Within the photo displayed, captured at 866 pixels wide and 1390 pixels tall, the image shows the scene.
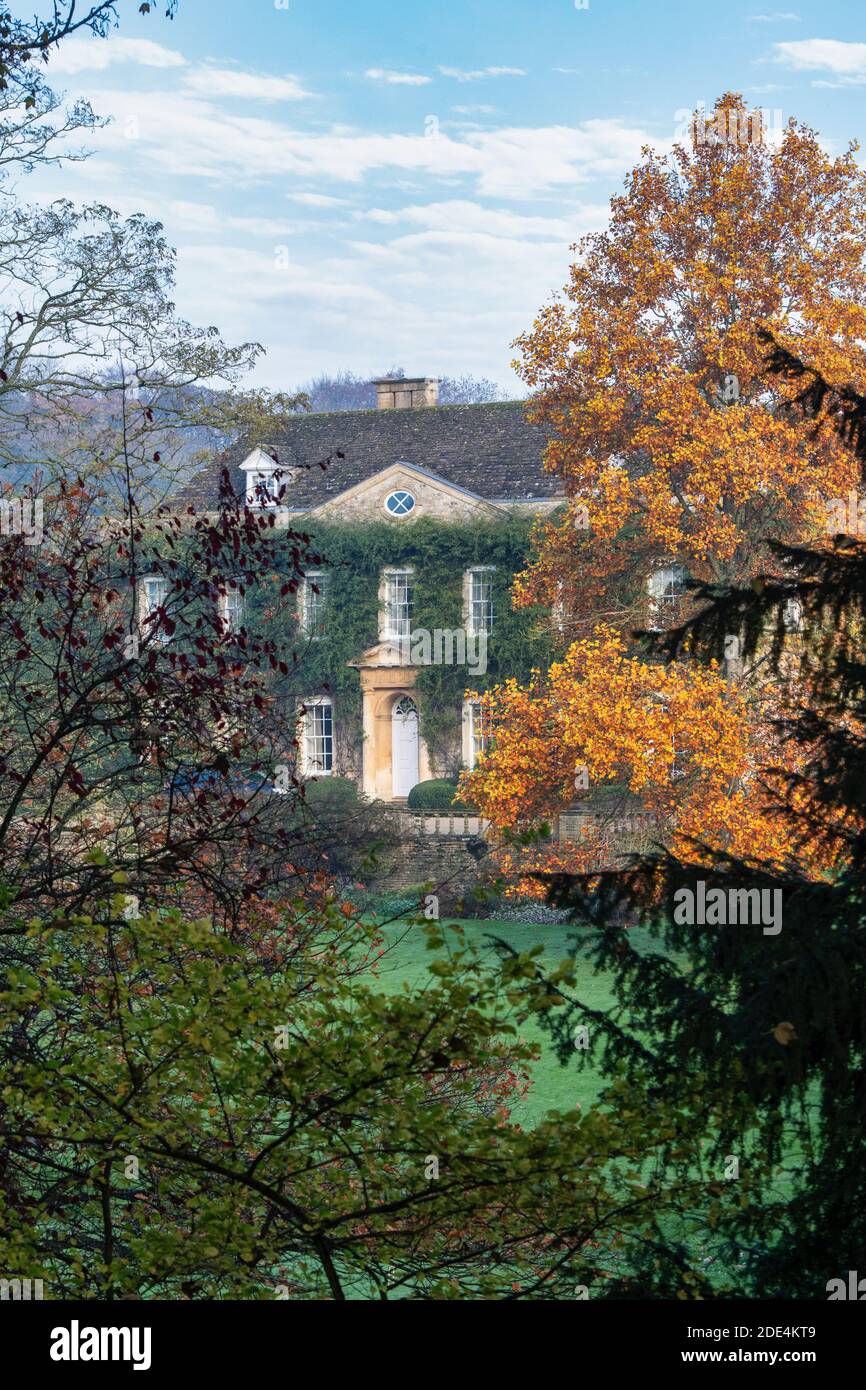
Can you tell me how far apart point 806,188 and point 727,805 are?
945 cm

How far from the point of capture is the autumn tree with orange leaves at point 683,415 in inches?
836

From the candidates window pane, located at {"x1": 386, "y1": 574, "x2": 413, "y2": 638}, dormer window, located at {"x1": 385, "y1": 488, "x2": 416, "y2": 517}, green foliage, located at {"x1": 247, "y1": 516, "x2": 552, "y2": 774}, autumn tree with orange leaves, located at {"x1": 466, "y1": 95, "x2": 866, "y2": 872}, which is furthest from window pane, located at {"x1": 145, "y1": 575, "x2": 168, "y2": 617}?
autumn tree with orange leaves, located at {"x1": 466, "y1": 95, "x2": 866, "y2": 872}

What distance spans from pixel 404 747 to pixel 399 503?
19.8 feet

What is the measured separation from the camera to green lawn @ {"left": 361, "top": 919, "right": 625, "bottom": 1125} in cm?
1738

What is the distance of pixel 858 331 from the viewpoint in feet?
70.6

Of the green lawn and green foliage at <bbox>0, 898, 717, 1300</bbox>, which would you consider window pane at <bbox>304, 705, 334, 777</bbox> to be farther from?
green foliage at <bbox>0, 898, 717, 1300</bbox>

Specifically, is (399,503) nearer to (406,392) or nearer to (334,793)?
(406,392)

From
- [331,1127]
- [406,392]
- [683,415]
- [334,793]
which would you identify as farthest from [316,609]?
[331,1127]

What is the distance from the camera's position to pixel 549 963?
78.9ft

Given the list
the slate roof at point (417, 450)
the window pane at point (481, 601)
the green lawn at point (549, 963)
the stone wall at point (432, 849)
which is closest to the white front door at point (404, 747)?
the window pane at point (481, 601)

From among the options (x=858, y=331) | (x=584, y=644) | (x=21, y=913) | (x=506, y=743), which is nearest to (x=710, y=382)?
(x=858, y=331)

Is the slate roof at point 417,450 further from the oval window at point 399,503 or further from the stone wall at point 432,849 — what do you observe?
the stone wall at point 432,849

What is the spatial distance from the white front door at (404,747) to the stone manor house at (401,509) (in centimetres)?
2
